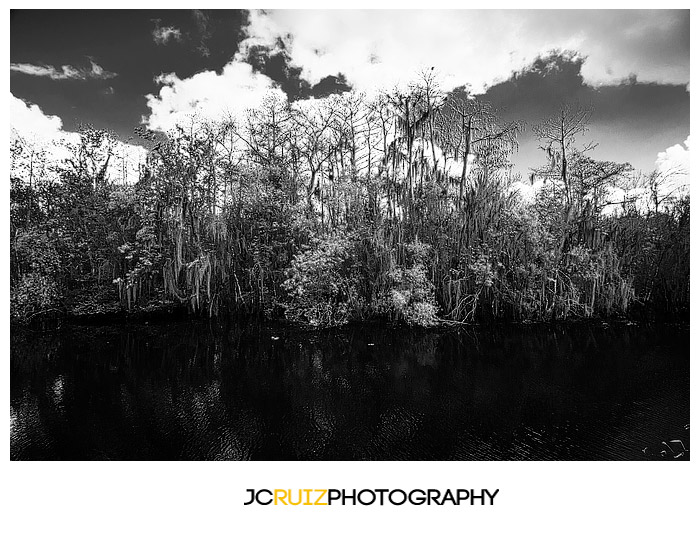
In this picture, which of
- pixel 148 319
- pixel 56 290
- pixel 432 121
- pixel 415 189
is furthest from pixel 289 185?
pixel 56 290

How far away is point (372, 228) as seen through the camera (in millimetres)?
9523

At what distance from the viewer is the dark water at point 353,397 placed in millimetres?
3914

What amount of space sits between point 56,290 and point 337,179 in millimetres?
6619

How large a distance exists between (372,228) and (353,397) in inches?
199

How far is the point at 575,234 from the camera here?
9328mm

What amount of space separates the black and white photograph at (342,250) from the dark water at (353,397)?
0.04 meters

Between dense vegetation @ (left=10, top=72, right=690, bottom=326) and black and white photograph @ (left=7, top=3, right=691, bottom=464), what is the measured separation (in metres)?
0.06

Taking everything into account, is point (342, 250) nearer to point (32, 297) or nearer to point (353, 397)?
point (353, 397)

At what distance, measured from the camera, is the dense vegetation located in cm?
871
